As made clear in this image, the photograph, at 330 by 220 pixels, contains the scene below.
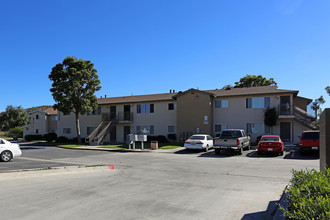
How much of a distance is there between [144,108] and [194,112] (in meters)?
8.14

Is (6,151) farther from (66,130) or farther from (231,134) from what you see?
(66,130)

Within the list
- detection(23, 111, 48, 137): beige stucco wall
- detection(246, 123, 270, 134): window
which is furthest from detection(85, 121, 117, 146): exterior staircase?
detection(246, 123, 270, 134): window

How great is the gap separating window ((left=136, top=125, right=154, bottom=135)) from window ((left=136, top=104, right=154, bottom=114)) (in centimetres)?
205

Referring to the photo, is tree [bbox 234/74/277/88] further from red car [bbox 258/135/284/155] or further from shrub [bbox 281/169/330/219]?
shrub [bbox 281/169/330/219]

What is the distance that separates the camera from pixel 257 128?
28.9 metres

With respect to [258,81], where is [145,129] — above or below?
below

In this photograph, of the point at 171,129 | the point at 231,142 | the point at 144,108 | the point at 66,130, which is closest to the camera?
the point at 231,142

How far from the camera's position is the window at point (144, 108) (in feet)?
115

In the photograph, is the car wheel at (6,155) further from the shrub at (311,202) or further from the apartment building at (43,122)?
the apartment building at (43,122)

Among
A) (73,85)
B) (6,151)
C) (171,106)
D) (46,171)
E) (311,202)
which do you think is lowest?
(46,171)

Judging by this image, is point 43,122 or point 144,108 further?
point 43,122

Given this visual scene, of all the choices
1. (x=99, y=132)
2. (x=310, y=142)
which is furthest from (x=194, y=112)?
(x=310, y=142)

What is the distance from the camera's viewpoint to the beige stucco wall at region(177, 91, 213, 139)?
98.3ft

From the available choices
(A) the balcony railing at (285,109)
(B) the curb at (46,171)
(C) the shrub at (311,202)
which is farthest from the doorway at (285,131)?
(C) the shrub at (311,202)
